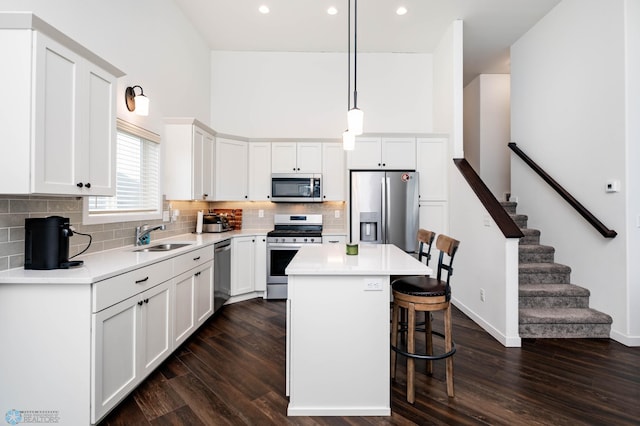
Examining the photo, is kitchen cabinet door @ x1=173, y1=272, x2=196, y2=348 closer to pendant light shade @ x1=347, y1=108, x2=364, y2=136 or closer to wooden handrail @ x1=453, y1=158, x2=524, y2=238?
pendant light shade @ x1=347, y1=108, x2=364, y2=136

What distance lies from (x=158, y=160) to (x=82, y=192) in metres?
1.51

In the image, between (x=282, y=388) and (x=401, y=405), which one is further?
(x=282, y=388)

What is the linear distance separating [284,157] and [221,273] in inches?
75.6

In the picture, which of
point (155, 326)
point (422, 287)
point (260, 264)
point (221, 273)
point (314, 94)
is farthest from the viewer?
point (314, 94)

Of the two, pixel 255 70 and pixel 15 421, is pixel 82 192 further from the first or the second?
pixel 255 70

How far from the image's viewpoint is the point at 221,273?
350cm

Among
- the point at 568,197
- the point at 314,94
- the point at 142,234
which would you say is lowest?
the point at 142,234

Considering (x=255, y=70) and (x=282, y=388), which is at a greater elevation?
(x=255, y=70)

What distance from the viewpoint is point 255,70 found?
4715mm

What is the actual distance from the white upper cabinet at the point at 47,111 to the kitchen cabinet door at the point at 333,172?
2.89 m

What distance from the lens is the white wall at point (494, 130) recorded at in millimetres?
5469

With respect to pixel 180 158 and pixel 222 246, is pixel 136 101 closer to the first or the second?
pixel 180 158

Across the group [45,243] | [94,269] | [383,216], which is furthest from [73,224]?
[383,216]

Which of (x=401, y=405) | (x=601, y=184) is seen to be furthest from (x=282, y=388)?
(x=601, y=184)
